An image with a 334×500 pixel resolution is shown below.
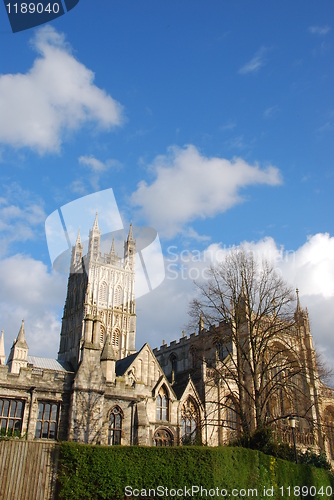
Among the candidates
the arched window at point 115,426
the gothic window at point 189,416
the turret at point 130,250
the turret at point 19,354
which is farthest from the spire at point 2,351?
the arched window at point 115,426

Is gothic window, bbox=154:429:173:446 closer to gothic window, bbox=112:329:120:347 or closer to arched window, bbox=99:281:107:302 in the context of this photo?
gothic window, bbox=112:329:120:347

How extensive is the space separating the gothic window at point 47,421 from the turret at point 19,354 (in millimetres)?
28756

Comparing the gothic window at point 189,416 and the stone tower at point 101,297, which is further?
the stone tower at point 101,297

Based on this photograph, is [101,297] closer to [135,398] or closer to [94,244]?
[94,244]

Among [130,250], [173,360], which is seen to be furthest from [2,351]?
[130,250]

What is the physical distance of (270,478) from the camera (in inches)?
707

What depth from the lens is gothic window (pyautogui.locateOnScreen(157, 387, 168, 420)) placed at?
33775 millimetres

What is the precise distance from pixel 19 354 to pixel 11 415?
100ft

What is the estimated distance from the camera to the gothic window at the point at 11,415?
22469mm

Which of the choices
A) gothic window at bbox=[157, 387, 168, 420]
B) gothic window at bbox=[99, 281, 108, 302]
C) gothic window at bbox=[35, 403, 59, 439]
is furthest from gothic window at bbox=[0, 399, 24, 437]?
gothic window at bbox=[99, 281, 108, 302]

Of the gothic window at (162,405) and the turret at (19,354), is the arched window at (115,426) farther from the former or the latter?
the turret at (19,354)

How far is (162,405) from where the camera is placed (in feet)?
112

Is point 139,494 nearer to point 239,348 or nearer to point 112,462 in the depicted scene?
point 112,462

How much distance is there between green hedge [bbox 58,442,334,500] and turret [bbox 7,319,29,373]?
3923cm
